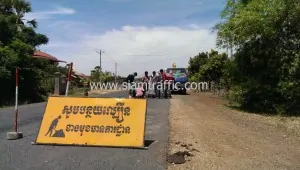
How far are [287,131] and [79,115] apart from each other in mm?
7635

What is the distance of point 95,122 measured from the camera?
10.0 metres

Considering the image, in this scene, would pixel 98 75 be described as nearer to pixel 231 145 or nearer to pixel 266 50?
pixel 266 50

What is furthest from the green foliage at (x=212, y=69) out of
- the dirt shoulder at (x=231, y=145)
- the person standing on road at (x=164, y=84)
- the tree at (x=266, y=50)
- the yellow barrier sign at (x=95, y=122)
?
the yellow barrier sign at (x=95, y=122)

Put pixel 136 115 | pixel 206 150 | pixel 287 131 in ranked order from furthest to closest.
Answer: pixel 287 131
pixel 136 115
pixel 206 150

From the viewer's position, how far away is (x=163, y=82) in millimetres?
24906

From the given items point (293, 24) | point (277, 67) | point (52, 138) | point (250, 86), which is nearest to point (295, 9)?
point (293, 24)

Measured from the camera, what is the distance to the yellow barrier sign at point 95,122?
383 inches

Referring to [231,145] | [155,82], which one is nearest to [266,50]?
[155,82]

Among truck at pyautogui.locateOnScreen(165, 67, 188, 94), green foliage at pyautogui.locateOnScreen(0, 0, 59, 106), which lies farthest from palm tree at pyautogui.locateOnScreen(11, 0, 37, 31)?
truck at pyautogui.locateOnScreen(165, 67, 188, 94)

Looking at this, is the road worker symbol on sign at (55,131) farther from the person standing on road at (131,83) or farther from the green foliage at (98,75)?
the green foliage at (98,75)

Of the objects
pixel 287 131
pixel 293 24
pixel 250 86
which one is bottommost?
pixel 287 131

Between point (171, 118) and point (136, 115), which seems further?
point (171, 118)

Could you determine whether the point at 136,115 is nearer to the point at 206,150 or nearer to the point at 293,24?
the point at 206,150

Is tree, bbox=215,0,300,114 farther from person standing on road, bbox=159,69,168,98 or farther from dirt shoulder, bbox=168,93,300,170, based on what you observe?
dirt shoulder, bbox=168,93,300,170
